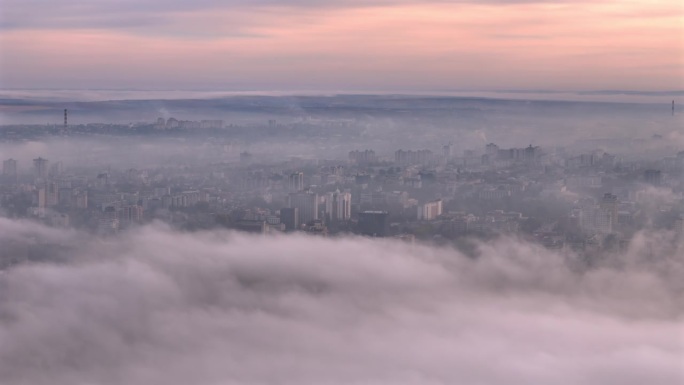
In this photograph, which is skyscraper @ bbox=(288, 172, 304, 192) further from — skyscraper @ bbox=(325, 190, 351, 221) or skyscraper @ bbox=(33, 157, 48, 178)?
skyscraper @ bbox=(33, 157, 48, 178)

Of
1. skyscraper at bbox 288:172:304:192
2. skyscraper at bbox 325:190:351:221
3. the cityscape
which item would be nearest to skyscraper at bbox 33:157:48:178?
the cityscape

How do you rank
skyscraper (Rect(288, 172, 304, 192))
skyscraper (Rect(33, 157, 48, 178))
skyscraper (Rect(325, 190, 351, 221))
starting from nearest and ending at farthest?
skyscraper (Rect(325, 190, 351, 221))
skyscraper (Rect(33, 157, 48, 178))
skyscraper (Rect(288, 172, 304, 192))

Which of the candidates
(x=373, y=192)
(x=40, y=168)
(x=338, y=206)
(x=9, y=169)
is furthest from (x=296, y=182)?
(x=9, y=169)

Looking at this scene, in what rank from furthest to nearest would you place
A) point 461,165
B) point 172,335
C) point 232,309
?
point 461,165 → point 232,309 → point 172,335

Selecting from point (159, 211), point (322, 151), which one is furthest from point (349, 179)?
point (159, 211)

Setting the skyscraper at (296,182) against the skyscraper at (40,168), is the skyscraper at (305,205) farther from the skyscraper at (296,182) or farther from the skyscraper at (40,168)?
the skyscraper at (40,168)

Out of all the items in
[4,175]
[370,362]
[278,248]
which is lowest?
[370,362]

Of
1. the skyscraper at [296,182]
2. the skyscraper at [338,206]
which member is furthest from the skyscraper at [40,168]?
the skyscraper at [338,206]

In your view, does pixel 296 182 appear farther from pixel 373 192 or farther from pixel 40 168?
pixel 40 168

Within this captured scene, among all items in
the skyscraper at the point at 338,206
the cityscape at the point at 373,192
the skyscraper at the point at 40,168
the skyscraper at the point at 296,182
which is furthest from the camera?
the skyscraper at the point at 296,182

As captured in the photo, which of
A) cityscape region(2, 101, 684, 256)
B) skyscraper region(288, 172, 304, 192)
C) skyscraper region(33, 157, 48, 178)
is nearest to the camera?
cityscape region(2, 101, 684, 256)

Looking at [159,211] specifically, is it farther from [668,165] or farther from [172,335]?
[668,165]
